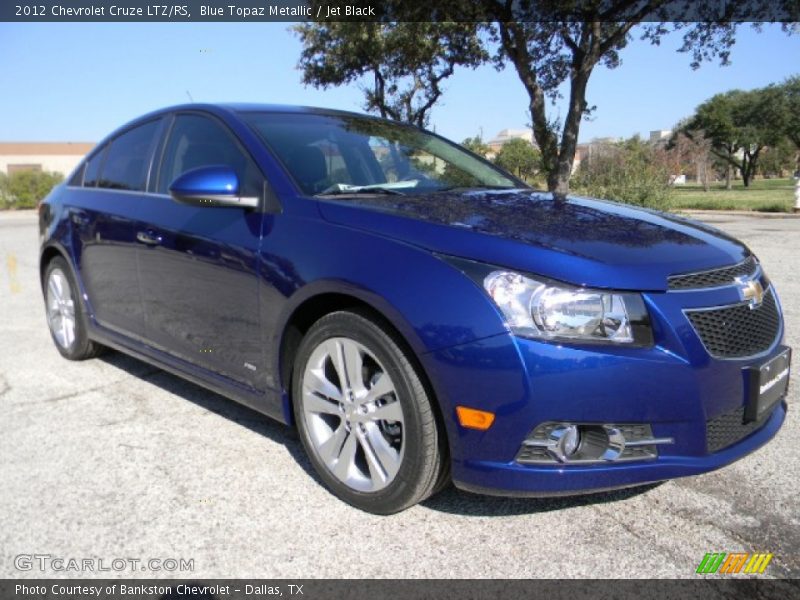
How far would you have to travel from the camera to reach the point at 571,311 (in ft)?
6.94

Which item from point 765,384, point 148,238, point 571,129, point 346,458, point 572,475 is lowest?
point 346,458

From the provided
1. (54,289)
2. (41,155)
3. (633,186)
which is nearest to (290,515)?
(54,289)

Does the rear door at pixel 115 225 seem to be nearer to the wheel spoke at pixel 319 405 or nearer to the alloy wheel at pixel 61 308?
the alloy wheel at pixel 61 308

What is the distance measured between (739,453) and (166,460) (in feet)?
7.80

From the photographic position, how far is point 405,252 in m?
2.32

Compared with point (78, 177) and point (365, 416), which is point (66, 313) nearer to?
point (78, 177)

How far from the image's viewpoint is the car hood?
7.07 ft

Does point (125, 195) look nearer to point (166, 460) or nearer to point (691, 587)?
point (166, 460)

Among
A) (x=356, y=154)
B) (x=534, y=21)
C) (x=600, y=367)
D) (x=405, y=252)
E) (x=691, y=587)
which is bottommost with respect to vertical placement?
(x=691, y=587)

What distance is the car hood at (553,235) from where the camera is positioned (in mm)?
2154

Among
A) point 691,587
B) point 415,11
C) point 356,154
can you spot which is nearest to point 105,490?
point 356,154

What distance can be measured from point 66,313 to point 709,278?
13.5 ft
